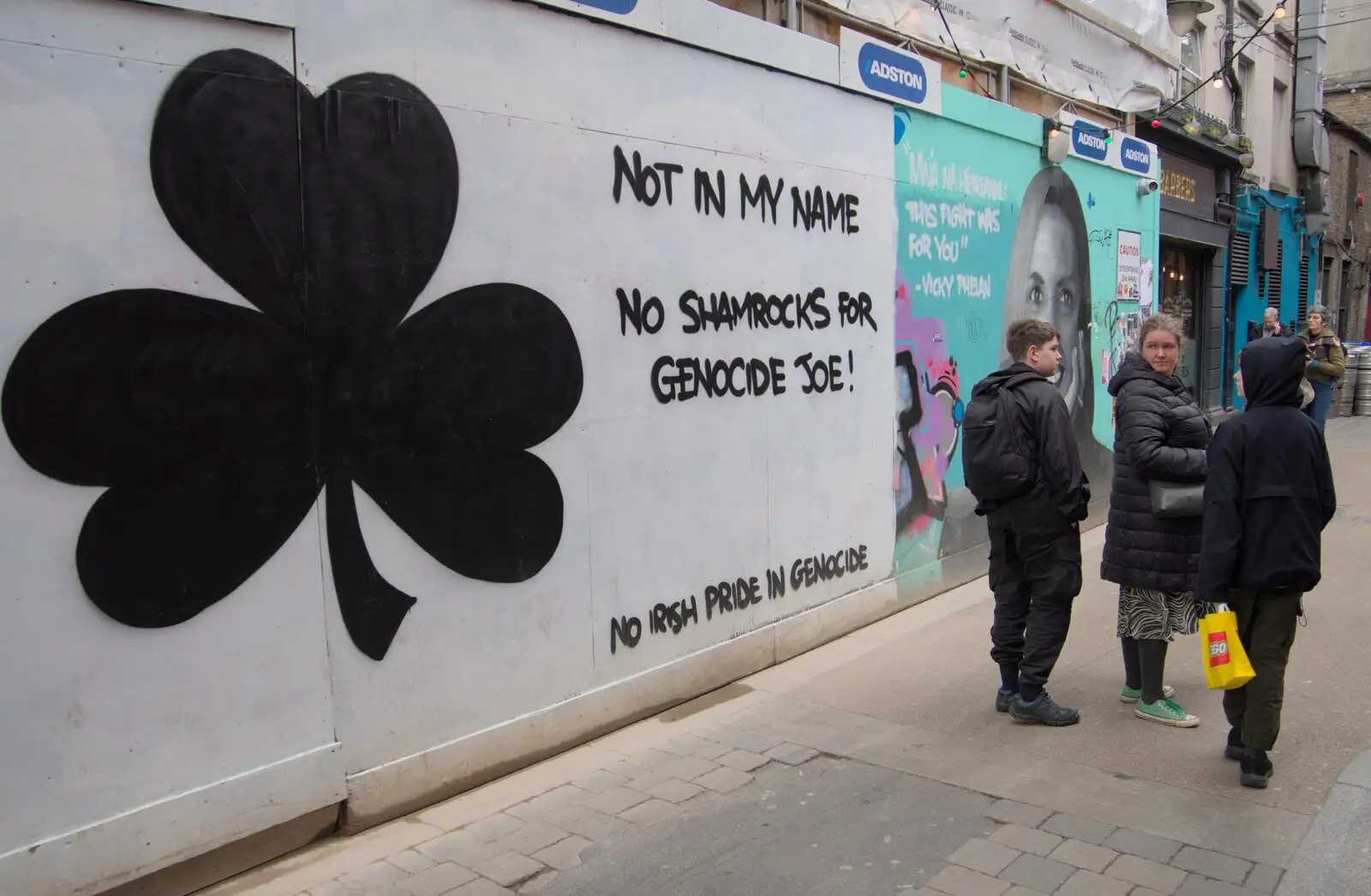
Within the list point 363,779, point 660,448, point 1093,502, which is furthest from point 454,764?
point 1093,502

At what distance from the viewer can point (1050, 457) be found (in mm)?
4406

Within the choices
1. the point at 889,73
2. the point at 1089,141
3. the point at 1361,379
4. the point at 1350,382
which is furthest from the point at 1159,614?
the point at 1350,382

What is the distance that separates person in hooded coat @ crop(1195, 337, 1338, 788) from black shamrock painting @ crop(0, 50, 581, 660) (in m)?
2.60

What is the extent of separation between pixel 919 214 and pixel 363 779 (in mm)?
4944

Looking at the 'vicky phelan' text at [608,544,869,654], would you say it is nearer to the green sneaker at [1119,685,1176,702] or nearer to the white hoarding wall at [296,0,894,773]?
the white hoarding wall at [296,0,894,773]

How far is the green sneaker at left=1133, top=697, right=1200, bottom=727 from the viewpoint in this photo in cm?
→ 457

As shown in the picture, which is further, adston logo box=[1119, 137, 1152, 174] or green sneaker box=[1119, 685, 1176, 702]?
adston logo box=[1119, 137, 1152, 174]

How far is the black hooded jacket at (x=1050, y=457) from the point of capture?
440 cm

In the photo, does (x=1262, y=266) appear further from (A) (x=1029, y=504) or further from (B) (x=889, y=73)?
(A) (x=1029, y=504)

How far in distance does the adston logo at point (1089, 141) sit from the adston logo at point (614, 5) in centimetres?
558

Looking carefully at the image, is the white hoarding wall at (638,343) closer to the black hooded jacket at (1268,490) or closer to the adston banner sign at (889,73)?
the adston banner sign at (889,73)

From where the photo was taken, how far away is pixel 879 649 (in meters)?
5.85

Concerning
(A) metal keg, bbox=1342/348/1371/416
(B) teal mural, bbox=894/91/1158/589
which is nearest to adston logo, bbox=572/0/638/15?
(B) teal mural, bbox=894/91/1158/589

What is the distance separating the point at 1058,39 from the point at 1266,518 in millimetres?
6658
